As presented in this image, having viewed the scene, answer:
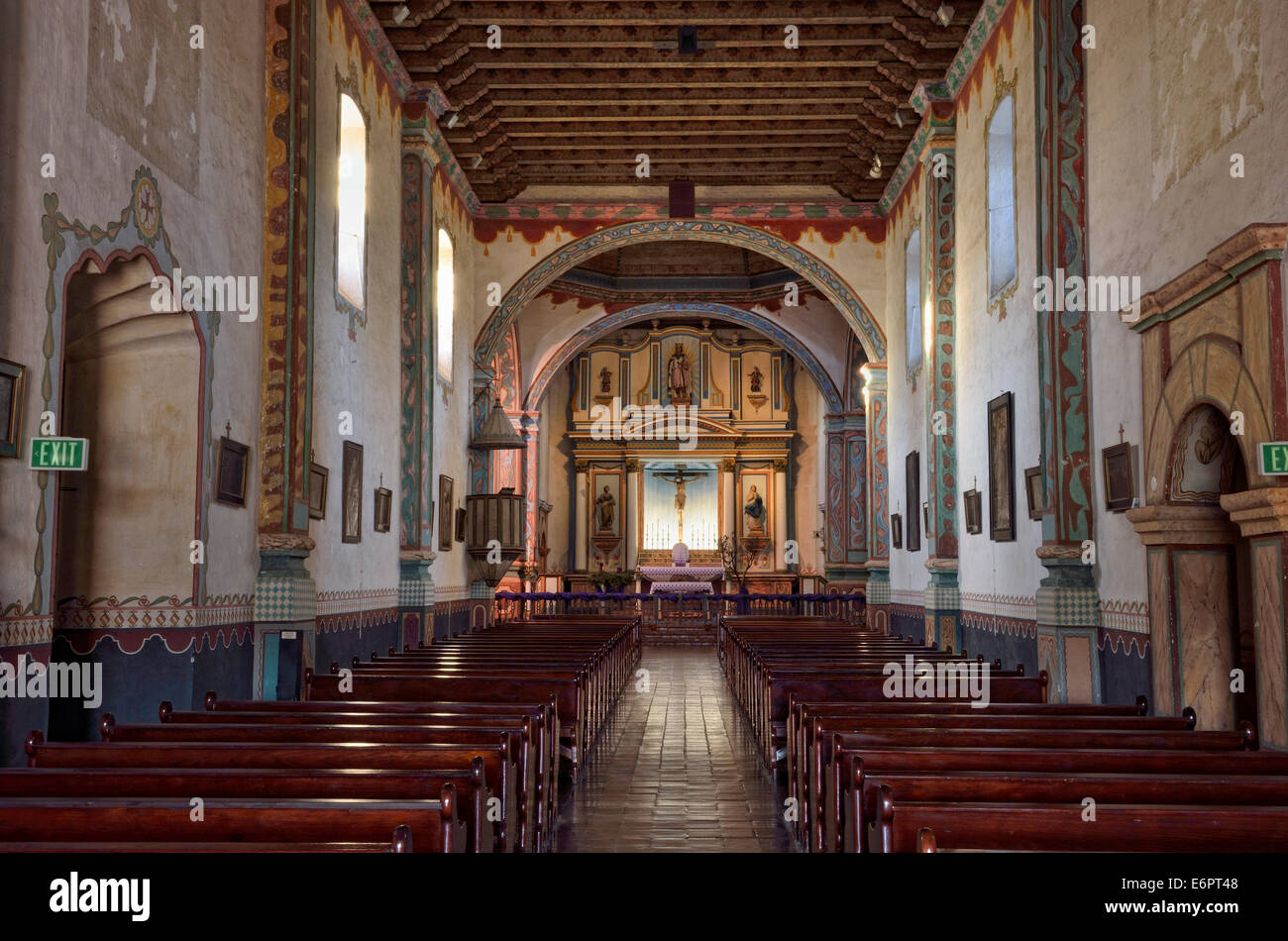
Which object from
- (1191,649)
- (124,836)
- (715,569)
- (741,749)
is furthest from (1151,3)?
(715,569)

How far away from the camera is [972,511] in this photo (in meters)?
11.5

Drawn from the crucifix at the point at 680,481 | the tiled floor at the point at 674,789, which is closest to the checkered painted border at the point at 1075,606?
the tiled floor at the point at 674,789

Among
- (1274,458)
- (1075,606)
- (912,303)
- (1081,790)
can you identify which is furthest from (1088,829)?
(912,303)

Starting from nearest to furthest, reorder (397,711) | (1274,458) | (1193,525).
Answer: (1274,458) → (397,711) → (1193,525)

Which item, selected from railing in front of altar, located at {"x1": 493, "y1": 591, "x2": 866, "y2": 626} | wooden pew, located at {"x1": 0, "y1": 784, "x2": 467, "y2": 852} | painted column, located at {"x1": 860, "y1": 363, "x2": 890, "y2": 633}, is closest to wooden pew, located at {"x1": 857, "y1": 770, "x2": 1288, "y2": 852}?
wooden pew, located at {"x1": 0, "y1": 784, "x2": 467, "y2": 852}

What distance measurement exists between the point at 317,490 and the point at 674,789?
3.86 m

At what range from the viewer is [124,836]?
10.8 ft

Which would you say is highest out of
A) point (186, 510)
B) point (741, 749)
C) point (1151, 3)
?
point (1151, 3)

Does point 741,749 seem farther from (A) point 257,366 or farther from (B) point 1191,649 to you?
(A) point 257,366

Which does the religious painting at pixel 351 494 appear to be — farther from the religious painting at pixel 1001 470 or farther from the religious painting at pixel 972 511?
the religious painting at pixel 972 511

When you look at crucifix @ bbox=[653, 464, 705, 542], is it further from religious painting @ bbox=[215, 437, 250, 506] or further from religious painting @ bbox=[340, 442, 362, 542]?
religious painting @ bbox=[215, 437, 250, 506]

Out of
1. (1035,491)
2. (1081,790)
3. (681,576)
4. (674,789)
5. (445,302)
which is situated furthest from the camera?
(681,576)

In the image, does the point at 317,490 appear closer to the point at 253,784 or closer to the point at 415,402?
the point at 415,402
